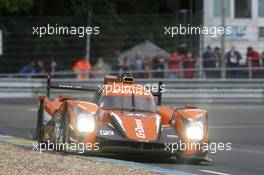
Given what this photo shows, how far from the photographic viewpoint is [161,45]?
99.1ft

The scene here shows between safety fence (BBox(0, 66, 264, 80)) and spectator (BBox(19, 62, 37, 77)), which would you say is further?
spectator (BBox(19, 62, 37, 77))

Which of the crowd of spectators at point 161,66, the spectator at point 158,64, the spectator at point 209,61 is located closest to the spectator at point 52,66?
the crowd of spectators at point 161,66

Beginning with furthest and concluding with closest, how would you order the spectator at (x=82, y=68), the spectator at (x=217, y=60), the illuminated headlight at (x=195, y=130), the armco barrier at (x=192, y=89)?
the spectator at (x=82, y=68)
the spectator at (x=217, y=60)
the armco barrier at (x=192, y=89)
the illuminated headlight at (x=195, y=130)

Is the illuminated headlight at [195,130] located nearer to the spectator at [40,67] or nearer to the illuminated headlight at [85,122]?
the illuminated headlight at [85,122]

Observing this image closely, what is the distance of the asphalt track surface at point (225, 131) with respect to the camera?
13.2 metres

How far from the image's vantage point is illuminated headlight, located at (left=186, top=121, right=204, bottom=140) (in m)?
13.9

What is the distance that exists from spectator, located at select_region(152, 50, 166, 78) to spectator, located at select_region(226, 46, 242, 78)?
2.03m

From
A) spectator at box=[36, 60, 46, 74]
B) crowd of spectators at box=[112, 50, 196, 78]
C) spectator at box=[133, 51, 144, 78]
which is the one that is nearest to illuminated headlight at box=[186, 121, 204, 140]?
crowd of spectators at box=[112, 50, 196, 78]

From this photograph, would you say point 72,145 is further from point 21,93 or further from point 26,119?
point 21,93

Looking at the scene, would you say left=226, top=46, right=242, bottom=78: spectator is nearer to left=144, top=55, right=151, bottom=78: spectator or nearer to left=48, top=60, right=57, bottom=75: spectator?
left=144, top=55, right=151, bottom=78: spectator

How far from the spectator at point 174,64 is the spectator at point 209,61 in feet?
2.64

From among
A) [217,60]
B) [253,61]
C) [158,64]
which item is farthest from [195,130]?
[253,61]

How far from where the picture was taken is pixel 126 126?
13469mm

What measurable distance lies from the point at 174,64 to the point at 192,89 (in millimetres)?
1373
